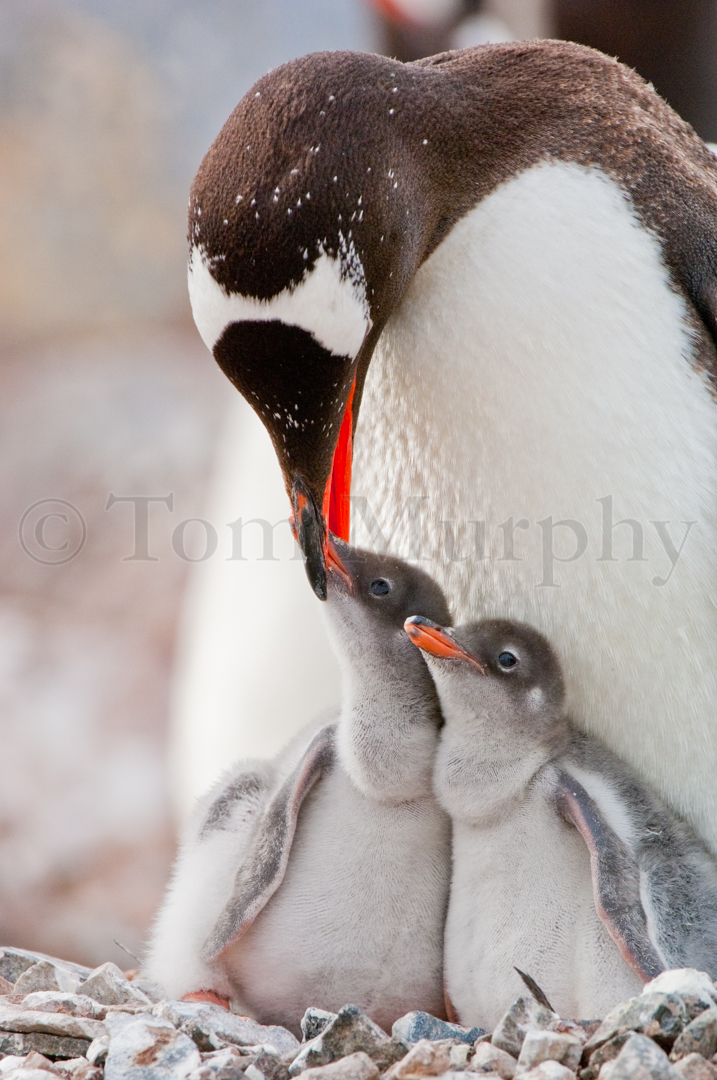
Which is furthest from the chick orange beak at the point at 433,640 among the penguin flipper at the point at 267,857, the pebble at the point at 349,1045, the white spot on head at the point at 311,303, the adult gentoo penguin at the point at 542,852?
the pebble at the point at 349,1045

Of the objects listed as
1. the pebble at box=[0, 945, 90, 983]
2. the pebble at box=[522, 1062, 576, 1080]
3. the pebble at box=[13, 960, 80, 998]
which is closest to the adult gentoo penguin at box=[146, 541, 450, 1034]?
the pebble at box=[13, 960, 80, 998]

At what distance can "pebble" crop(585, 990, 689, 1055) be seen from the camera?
120cm

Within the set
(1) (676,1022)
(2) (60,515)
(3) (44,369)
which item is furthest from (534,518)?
(3) (44,369)

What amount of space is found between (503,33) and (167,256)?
109 inches

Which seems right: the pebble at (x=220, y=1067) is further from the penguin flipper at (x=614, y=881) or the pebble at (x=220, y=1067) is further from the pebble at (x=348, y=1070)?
the penguin flipper at (x=614, y=881)

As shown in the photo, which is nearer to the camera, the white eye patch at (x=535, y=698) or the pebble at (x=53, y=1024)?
the pebble at (x=53, y=1024)

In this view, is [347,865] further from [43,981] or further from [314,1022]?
[43,981]

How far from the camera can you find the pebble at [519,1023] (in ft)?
4.14

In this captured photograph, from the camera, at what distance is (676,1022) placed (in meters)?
1.20

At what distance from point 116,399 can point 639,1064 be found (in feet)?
14.7

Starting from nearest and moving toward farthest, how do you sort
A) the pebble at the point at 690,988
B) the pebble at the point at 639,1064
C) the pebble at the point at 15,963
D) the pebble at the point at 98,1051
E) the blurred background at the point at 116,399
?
the pebble at the point at 639,1064
the pebble at the point at 690,988
the pebble at the point at 98,1051
the pebble at the point at 15,963
the blurred background at the point at 116,399

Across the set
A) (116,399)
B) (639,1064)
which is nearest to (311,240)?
(639,1064)

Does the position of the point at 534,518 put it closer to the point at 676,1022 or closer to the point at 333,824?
the point at 333,824

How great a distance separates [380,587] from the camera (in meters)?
1.68
